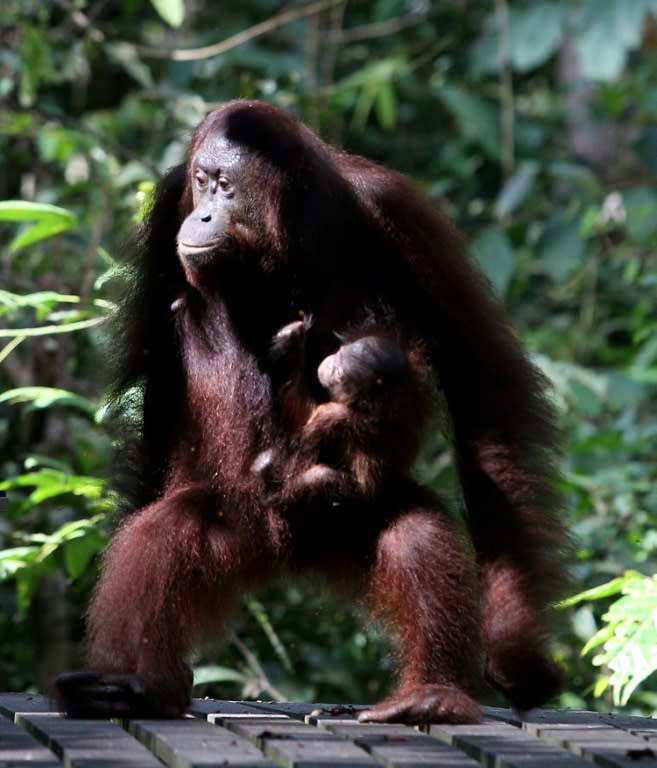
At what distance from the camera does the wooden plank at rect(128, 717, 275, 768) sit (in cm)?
211

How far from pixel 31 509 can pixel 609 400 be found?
2.18 m

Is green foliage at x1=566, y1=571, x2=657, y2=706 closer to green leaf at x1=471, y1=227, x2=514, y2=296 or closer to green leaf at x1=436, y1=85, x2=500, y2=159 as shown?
green leaf at x1=471, y1=227, x2=514, y2=296

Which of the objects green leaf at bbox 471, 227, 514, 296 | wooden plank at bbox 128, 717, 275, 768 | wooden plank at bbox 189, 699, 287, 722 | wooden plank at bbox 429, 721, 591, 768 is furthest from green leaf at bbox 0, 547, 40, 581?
green leaf at bbox 471, 227, 514, 296

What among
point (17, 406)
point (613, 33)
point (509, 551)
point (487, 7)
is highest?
point (487, 7)

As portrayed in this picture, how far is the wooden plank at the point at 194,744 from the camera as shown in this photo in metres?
2.11

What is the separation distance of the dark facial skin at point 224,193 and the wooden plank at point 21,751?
1143 millimetres

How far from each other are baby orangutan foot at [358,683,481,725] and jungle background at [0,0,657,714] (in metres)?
0.51

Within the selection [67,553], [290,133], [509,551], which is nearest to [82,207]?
[67,553]

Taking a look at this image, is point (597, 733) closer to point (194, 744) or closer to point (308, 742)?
point (308, 742)

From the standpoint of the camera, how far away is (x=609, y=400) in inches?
215

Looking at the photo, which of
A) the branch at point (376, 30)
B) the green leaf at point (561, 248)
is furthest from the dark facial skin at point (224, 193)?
the branch at point (376, 30)

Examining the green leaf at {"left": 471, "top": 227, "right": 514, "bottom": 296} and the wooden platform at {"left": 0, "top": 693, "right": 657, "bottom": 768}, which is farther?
the green leaf at {"left": 471, "top": 227, "right": 514, "bottom": 296}

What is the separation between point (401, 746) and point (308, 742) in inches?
6.0

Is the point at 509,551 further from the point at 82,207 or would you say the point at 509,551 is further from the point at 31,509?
the point at 82,207
